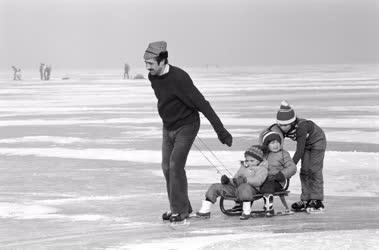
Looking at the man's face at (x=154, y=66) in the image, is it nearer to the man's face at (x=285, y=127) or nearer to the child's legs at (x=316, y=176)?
the man's face at (x=285, y=127)

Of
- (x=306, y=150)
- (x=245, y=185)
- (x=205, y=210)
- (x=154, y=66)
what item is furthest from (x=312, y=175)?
(x=154, y=66)

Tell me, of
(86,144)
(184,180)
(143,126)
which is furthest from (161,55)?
(143,126)

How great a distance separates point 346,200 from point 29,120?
1423 cm

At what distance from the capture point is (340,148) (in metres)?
14.0

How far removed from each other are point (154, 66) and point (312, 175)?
6.57 feet

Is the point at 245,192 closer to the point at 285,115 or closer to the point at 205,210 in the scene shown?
the point at 205,210

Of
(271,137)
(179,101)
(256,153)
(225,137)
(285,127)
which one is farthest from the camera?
(285,127)

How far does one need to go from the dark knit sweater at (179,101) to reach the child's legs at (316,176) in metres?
1.31

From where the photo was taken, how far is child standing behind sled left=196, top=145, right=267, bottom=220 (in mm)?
7979

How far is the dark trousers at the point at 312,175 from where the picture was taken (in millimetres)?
8461

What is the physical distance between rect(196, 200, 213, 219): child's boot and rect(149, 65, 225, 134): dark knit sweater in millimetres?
676

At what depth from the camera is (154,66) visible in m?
7.76

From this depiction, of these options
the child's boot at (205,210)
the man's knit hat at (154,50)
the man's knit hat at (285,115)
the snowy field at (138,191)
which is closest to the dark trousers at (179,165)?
the child's boot at (205,210)

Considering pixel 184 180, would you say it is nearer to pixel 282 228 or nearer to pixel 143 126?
pixel 282 228
